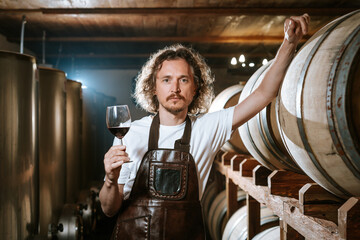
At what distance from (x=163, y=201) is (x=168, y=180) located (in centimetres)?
12

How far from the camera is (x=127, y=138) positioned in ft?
6.58

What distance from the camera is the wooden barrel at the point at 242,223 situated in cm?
260

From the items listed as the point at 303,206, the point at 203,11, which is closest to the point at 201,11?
the point at 203,11

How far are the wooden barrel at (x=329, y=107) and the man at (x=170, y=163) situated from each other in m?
0.40

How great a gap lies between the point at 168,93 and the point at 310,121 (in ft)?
3.25

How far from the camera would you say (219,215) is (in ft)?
12.3

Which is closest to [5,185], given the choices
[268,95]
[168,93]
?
[168,93]

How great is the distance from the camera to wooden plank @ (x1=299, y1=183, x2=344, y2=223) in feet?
4.41

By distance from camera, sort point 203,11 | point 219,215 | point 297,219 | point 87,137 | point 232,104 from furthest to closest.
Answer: point 87,137
point 203,11
point 219,215
point 232,104
point 297,219

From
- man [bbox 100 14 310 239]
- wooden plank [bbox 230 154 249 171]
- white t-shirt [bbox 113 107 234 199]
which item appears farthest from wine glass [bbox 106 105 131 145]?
wooden plank [bbox 230 154 249 171]

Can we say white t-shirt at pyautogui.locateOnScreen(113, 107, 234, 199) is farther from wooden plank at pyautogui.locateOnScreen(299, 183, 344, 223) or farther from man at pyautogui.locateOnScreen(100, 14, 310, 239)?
wooden plank at pyautogui.locateOnScreen(299, 183, 344, 223)

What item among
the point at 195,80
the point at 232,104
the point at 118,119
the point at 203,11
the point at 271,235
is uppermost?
the point at 203,11

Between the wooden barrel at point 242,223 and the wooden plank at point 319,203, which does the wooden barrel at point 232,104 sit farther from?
the wooden plank at point 319,203

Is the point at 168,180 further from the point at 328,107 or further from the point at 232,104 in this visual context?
the point at 232,104
